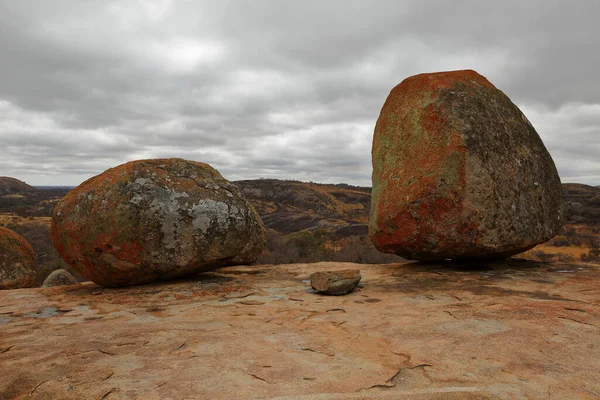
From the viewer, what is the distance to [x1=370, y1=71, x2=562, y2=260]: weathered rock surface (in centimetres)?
654

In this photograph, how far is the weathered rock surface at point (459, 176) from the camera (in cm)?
654

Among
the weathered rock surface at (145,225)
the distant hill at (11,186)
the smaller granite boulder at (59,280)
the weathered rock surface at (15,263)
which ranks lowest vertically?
the smaller granite boulder at (59,280)

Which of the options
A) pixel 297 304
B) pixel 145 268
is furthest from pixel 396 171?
pixel 145 268

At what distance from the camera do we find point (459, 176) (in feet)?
21.3

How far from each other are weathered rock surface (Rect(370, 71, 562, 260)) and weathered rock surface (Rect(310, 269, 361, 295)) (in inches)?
54.2

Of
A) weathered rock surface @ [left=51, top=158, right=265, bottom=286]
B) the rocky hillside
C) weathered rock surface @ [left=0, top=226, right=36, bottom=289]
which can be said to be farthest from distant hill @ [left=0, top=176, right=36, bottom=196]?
weathered rock surface @ [left=51, top=158, right=265, bottom=286]

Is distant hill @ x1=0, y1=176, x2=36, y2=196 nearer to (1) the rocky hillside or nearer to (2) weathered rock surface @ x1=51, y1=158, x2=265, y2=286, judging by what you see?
(1) the rocky hillside

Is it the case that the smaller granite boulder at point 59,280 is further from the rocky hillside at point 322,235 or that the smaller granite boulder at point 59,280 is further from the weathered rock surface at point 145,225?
the weathered rock surface at point 145,225

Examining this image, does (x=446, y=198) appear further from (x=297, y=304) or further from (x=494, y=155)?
(x=297, y=304)

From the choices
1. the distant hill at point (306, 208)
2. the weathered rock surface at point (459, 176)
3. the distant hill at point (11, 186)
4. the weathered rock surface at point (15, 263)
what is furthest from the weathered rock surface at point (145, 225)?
the distant hill at point (11, 186)

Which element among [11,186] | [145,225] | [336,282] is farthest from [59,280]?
[11,186]

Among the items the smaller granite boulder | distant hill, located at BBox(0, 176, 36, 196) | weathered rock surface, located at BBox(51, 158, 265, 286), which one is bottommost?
the smaller granite boulder

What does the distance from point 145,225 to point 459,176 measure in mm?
5053

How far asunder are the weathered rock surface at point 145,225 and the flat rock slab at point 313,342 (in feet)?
1.76
